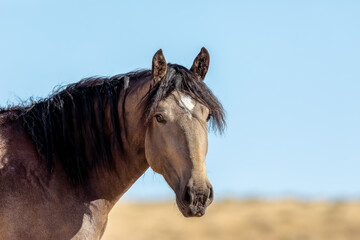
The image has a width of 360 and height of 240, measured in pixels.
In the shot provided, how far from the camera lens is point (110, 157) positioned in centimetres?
615

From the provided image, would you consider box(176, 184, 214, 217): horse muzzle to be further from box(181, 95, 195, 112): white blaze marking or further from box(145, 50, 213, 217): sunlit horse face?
box(181, 95, 195, 112): white blaze marking

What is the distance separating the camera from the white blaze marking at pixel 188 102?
19.0 ft

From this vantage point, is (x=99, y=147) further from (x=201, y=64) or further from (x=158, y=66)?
(x=201, y=64)

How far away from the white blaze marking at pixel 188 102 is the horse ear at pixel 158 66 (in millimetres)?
335

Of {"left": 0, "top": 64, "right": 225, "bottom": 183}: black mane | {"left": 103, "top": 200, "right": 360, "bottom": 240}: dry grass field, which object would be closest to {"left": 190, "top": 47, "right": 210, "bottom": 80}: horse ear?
{"left": 0, "top": 64, "right": 225, "bottom": 183}: black mane

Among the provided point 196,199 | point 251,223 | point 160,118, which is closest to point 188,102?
point 160,118

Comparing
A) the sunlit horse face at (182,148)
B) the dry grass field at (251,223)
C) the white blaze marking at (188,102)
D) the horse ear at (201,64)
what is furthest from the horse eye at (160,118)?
the dry grass field at (251,223)

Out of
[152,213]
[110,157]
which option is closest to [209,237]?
[152,213]

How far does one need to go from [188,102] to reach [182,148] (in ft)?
1.57

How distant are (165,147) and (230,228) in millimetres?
21545

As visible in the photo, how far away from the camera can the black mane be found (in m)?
5.93

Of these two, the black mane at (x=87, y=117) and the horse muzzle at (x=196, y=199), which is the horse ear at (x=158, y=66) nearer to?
the black mane at (x=87, y=117)

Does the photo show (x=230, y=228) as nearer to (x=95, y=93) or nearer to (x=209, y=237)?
(x=209, y=237)

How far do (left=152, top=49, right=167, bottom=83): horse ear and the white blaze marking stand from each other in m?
0.33
